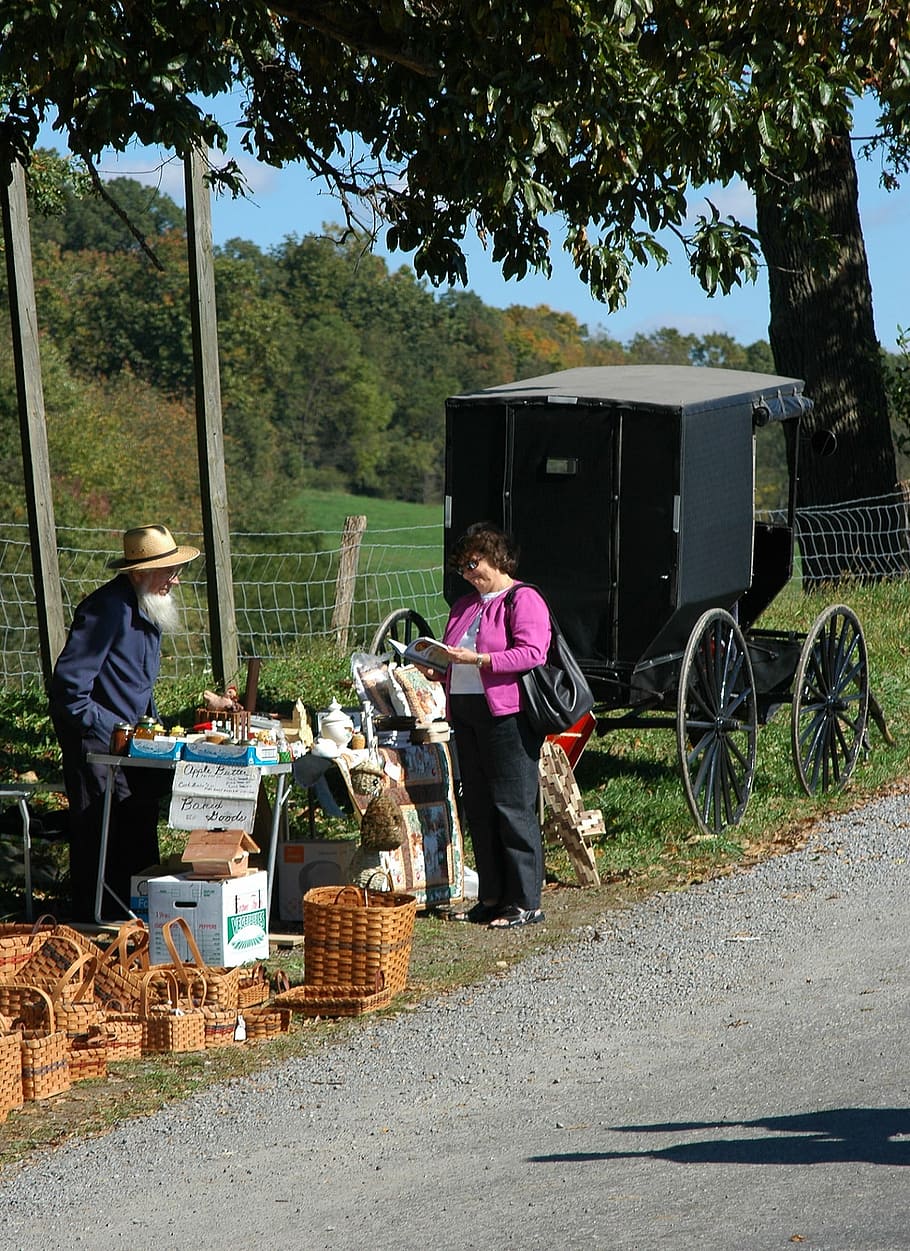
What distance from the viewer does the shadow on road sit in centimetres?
461

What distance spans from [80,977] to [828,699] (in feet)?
17.8

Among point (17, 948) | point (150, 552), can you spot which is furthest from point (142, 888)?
point (150, 552)

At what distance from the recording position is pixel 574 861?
28.1 ft

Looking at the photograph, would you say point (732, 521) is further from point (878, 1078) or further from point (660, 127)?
point (878, 1078)

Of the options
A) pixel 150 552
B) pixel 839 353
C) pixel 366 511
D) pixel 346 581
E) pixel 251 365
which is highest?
pixel 251 365

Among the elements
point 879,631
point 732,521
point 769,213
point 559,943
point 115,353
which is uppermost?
point 115,353

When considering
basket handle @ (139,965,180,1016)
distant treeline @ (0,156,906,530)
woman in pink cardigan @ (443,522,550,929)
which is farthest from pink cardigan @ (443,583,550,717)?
distant treeline @ (0,156,906,530)

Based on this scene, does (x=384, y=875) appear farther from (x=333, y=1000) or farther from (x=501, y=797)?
(x=333, y=1000)

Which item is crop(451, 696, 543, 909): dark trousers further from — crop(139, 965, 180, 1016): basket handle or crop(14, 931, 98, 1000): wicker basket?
crop(14, 931, 98, 1000): wicker basket

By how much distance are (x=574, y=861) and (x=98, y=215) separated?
94.2 metres

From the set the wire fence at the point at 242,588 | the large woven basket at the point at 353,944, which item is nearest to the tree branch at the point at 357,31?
the large woven basket at the point at 353,944

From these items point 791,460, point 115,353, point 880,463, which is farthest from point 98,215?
point 791,460

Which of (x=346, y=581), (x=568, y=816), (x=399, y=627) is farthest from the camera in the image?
(x=346, y=581)

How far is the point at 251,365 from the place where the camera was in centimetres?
7644
